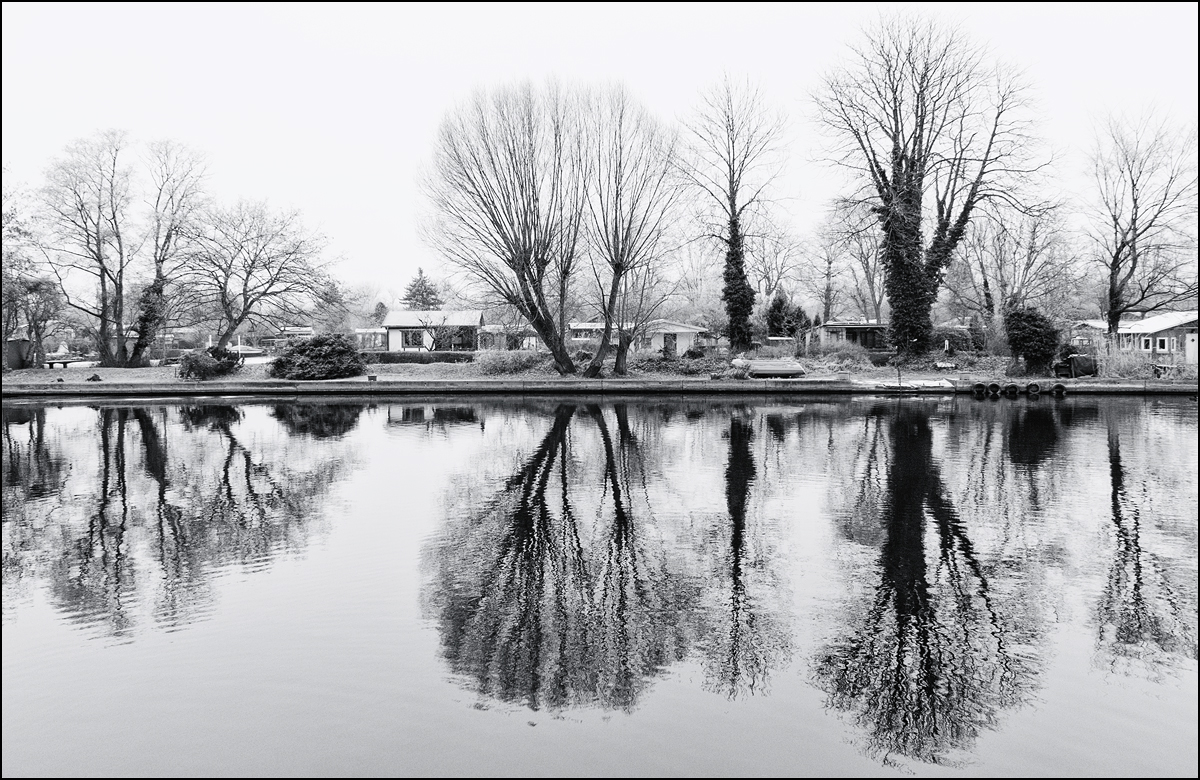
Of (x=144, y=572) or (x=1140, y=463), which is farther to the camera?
(x=1140, y=463)

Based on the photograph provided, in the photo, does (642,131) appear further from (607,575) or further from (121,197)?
(607,575)

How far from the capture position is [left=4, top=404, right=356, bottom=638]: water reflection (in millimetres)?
7988

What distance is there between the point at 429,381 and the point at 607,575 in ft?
91.1

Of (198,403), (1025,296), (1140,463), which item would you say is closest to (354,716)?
(1140,463)

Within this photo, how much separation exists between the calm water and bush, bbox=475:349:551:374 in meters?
23.3

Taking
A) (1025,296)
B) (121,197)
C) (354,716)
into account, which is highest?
(121,197)

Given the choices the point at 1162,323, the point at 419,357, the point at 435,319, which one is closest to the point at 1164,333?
the point at 1162,323

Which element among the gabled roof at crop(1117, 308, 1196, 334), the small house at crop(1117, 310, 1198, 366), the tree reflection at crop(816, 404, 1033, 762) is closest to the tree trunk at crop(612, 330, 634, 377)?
the small house at crop(1117, 310, 1198, 366)

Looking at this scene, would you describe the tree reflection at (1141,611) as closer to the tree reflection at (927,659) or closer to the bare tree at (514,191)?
the tree reflection at (927,659)

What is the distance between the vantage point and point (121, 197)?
140 ft

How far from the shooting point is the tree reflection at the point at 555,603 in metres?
5.98

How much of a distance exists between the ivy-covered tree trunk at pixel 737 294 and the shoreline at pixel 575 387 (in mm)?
7111

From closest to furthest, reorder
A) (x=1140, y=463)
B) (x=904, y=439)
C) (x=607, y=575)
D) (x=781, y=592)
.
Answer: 1. (x=781, y=592)
2. (x=607, y=575)
3. (x=1140, y=463)
4. (x=904, y=439)

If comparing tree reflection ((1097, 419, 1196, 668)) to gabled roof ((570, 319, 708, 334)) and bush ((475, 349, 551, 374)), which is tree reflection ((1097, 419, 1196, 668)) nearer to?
bush ((475, 349, 551, 374))
